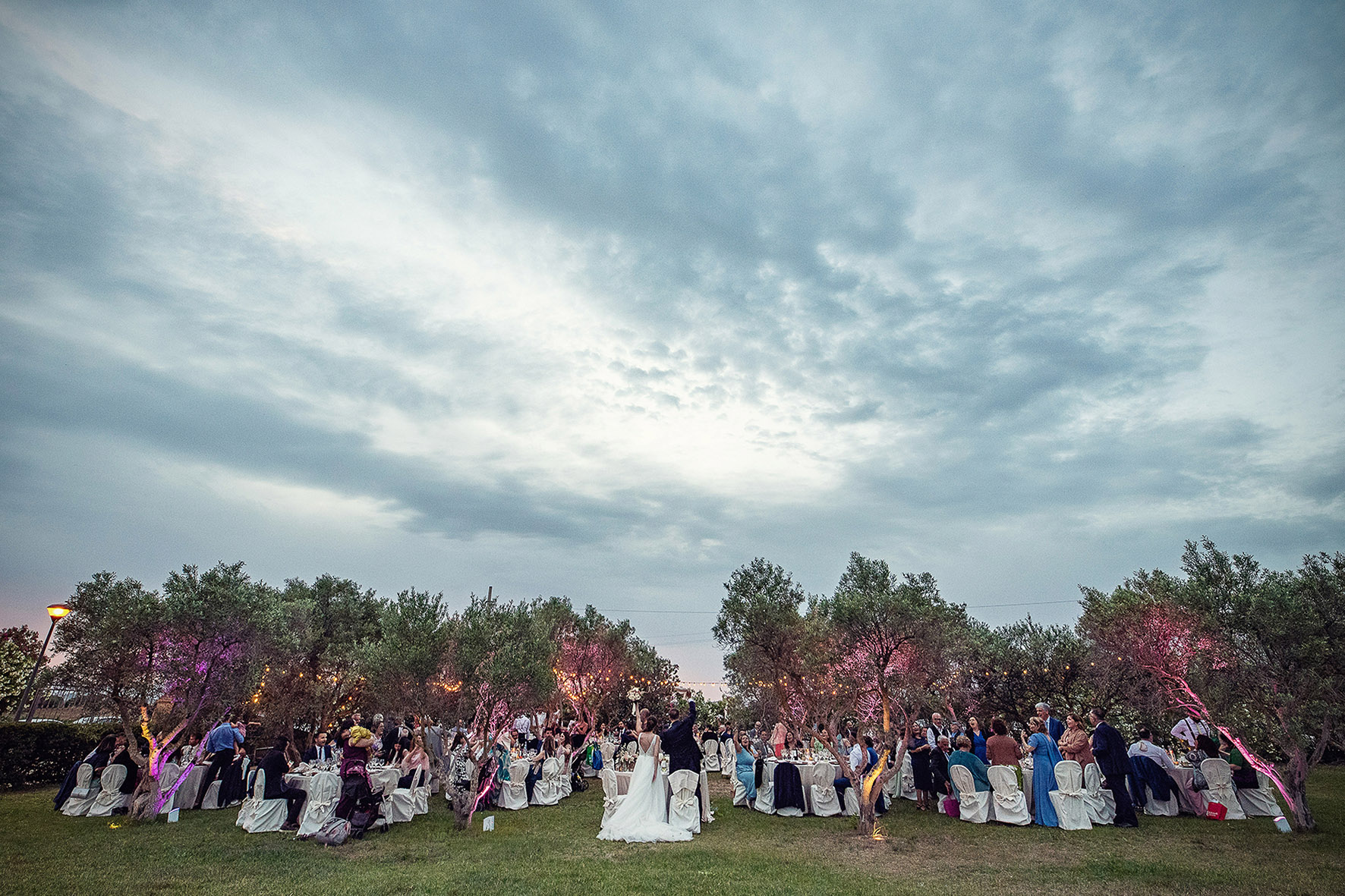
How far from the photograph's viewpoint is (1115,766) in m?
12.3

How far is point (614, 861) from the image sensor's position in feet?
31.6

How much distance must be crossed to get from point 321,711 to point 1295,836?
2556cm

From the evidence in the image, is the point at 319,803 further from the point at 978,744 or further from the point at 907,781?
the point at 978,744

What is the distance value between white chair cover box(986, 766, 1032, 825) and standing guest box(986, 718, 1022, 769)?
0.71ft

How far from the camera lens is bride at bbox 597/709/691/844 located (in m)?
11.4

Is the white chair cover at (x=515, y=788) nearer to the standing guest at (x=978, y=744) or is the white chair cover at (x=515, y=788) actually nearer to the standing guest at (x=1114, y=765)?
the standing guest at (x=978, y=744)

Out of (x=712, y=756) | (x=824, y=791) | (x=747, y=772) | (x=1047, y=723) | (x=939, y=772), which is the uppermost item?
(x=1047, y=723)

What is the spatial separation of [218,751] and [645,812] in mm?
11053

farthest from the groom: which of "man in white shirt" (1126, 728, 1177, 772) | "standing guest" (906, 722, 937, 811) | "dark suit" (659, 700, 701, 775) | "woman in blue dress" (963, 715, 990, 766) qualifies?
"man in white shirt" (1126, 728, 1177, 772)

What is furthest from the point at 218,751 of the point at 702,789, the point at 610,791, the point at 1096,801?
the point at 1096,801

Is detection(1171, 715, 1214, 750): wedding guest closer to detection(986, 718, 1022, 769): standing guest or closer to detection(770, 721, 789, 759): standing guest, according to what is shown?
detection(986, 718, 1022, 769): standing guest

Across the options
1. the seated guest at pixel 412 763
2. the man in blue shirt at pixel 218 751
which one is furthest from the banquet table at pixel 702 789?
the man in blue shirt at pixel 218 751

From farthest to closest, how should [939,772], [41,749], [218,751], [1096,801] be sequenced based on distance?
[41,749]
[218,751]
[939,772]
[1096,801]

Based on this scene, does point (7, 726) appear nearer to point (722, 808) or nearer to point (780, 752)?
point (722, 808)
